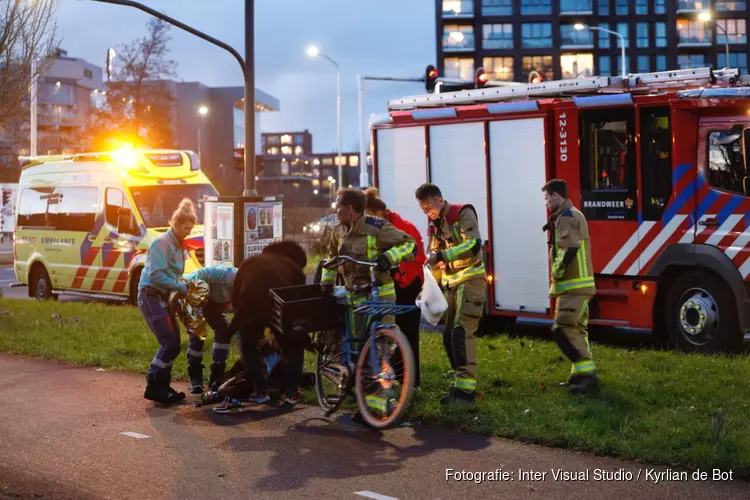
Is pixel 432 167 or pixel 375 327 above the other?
pixel 432 167

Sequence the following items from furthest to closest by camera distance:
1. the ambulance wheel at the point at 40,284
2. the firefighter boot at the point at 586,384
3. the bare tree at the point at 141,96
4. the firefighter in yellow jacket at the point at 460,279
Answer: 1. the bare tree at the point at 141,96
2. the ambulance wheel at the point at 40,284
3. the firefighter boot at the point at 586,384
4. the firefighter in yellow jacket at the point at 460,279

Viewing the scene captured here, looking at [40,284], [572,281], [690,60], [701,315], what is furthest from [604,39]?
[572,281]

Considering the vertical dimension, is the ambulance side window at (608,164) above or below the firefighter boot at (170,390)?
above

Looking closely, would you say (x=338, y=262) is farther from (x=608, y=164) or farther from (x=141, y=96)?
(x=141, y=96)

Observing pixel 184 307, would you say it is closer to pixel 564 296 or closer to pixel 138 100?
pixel 564 296

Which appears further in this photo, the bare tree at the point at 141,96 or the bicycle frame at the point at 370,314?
the bare tree at the point at 141,96

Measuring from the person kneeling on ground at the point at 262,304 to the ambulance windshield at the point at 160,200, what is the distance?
9433 millimetres

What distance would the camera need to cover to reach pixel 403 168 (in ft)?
44.6

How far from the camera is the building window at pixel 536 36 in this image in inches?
3140

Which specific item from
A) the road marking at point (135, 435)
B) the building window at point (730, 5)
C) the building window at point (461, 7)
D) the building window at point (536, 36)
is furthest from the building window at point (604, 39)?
the road marking at point (135, 435)

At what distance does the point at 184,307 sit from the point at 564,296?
10.9ft

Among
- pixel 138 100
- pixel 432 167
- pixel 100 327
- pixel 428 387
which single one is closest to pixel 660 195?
pixel 432 167

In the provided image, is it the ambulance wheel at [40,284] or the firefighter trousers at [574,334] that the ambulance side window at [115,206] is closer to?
the ambulance wheel at [40,284]

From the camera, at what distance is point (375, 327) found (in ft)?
25.3
